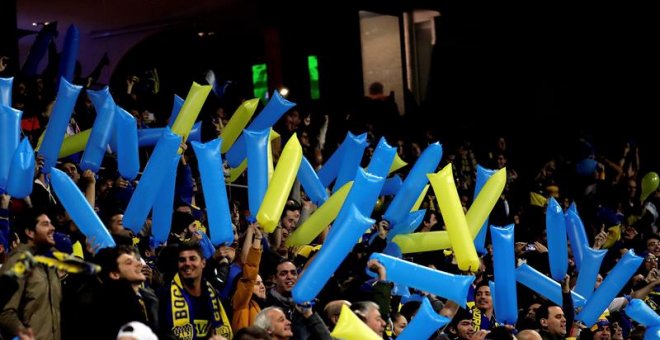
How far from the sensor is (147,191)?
7035mm

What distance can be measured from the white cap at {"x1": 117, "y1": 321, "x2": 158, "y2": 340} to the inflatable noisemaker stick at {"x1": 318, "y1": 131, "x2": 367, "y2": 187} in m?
3.96

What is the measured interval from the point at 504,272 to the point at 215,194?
1.91 meters

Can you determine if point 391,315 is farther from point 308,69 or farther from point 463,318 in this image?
point 308,69

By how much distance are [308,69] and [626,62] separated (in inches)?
207

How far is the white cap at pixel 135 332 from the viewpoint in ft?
15.8

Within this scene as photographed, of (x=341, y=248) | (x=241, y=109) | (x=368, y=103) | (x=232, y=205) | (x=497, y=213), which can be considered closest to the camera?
(x=341, y=248)

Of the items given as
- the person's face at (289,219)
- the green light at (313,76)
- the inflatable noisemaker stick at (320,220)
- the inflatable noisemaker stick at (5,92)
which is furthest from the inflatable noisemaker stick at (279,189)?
the green light at (313,76)

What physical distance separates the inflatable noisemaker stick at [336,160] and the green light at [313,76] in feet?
20.3

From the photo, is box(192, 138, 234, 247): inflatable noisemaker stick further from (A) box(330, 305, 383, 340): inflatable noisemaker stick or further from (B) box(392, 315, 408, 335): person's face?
(A) box(330, 305, 383, 340): inflatable noisemaker stick

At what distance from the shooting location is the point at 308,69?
1512cm

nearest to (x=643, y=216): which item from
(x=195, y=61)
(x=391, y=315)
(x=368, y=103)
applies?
(x=368, y=103)

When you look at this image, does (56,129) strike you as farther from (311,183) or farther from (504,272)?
(504,272)

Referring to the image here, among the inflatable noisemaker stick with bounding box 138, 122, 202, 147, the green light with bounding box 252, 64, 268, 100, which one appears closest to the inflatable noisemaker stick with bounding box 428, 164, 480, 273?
the inflatable noisemaker stick with bounding box 138, 122, 202, 147

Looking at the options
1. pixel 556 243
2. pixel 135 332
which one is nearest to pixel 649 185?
pixel 556 243
